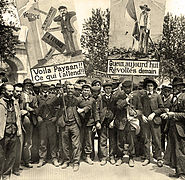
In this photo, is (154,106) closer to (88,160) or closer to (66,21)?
(88,160)

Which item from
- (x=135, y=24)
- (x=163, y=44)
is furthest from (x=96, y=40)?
(x=135, y=24)

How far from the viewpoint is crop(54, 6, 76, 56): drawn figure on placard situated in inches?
259

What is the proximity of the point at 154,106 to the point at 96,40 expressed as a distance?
17751mm

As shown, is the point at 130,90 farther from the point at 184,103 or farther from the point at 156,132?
the point at 184,103

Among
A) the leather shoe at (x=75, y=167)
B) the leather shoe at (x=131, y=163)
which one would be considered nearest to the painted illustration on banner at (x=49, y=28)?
the leather shoe at (x=75, y=167)

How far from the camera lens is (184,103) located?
19.4 feet

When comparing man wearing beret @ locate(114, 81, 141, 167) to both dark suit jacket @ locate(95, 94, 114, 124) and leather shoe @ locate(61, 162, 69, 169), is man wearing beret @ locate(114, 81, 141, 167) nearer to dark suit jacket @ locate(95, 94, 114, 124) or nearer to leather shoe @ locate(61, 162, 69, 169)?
dark suit jacket @ locate(95, 94, 114, 124)

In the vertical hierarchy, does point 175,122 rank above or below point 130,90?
below

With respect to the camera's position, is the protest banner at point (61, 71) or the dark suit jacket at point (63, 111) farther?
the dark suit jacket at point (63, 111)

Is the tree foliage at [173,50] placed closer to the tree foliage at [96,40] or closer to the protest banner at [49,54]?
the tree foliage at [96,40]

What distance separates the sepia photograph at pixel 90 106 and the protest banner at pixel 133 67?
23 millimetres

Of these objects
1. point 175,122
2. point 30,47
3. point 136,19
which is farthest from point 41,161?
point 136,19

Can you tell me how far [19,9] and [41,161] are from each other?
3416 millimetres

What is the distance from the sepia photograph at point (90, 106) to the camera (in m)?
6.38
